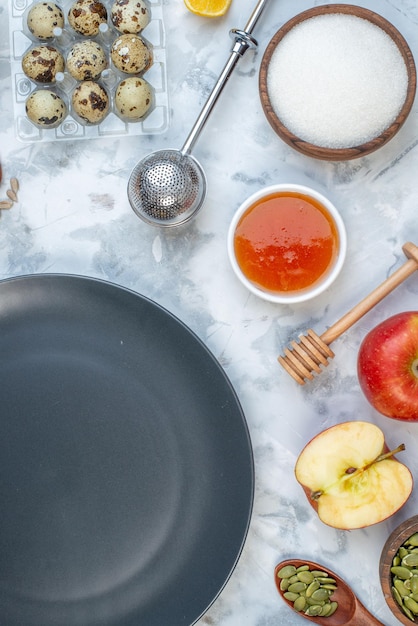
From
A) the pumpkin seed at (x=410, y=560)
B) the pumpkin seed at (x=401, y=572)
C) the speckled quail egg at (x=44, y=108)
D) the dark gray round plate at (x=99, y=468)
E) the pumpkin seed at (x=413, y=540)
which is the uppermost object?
the speckled quail egg at (x=44, y=108)

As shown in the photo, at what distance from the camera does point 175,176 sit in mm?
739

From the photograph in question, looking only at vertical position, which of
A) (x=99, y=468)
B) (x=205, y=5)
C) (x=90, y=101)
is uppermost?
(x=205, y=5)

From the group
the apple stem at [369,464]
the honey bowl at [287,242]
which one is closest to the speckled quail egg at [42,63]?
the honey bowl at [287,242]

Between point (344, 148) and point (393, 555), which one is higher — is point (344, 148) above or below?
above

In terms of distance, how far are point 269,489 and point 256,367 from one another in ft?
0.42

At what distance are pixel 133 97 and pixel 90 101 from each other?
44 millimetres

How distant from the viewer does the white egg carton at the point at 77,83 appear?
0.78m

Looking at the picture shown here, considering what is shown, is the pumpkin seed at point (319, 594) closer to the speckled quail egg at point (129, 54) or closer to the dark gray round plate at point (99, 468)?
the dark gray round plate at point (99, 468)

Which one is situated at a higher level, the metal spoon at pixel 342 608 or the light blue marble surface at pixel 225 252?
the light blue marble surface at pixel 225 252

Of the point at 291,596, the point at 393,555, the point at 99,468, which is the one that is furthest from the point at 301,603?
the point at 99,468

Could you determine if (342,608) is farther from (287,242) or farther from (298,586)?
(287,242)

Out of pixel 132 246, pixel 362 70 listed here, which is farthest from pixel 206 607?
pixel 362 70

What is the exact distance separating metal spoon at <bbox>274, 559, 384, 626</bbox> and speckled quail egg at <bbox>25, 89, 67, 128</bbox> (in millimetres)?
512

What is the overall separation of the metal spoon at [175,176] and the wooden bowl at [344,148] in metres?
0.04
